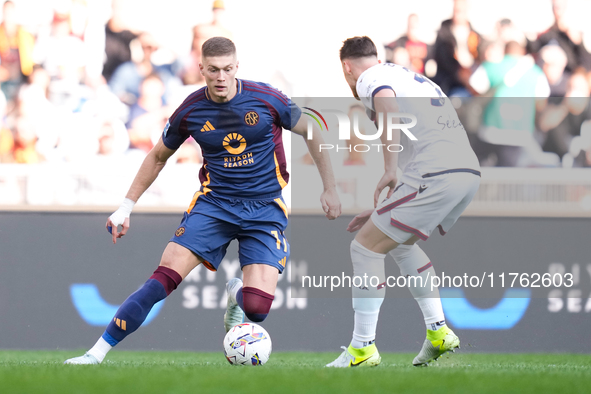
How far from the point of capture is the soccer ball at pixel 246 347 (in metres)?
3.81

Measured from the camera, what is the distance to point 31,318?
6.53 meters

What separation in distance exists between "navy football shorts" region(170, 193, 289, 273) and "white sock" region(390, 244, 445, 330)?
0.70m

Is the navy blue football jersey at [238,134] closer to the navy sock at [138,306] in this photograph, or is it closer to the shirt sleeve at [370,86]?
the shirt sleeve at [370,86]

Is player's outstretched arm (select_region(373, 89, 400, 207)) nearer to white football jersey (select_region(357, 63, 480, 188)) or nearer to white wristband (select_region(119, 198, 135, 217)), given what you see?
white football jersey (select_region(357, 63, 480, 188))

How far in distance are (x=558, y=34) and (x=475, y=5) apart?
831mm

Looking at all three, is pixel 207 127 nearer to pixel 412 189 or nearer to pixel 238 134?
pixel 238 134

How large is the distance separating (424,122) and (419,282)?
893 mm

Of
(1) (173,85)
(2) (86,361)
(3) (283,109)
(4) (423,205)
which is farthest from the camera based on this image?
(1) (173,85)

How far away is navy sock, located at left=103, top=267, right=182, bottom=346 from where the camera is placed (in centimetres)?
368

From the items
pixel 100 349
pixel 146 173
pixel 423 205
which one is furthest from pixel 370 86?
pixel 100 349

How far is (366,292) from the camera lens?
403cm

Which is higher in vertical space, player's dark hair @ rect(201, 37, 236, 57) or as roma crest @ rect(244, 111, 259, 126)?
player's dark hair @ rect(201, 37, 236, 57)

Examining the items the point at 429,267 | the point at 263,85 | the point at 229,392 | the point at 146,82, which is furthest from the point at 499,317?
the point at 229,392

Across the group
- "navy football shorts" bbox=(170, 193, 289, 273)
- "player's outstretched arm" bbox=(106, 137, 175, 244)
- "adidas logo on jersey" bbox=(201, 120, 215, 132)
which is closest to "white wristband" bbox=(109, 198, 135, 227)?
"player's outstretched arm" bbox=(106, 137, 175, 244)
